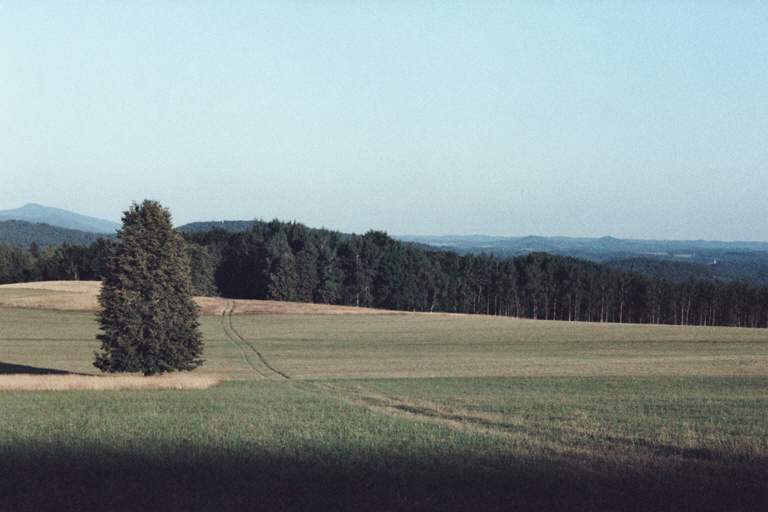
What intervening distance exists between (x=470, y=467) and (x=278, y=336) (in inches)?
1737

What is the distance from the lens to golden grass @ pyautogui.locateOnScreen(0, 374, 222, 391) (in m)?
23.4

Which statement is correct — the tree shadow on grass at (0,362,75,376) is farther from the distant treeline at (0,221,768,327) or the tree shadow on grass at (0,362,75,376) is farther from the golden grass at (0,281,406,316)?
the distant treeline at (0,221,768,327)

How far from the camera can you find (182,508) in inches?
297

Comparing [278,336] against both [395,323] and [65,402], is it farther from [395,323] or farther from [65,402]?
[65,402]

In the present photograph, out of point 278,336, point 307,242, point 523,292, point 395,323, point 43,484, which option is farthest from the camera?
point 523,292

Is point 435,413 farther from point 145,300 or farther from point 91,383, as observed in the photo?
point 145,300

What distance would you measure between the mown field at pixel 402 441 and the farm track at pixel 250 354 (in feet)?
1.62

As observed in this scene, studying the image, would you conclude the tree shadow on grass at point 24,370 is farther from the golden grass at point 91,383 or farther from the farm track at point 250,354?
the farm track at point 250,354

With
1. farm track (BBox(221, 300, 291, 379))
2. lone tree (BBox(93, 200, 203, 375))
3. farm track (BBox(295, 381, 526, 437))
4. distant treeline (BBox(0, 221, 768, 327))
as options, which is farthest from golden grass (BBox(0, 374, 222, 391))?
distant treeline (BBox(0, 221, 768, 327))

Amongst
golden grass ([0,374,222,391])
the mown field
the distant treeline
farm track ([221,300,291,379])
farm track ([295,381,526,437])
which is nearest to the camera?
the mown field

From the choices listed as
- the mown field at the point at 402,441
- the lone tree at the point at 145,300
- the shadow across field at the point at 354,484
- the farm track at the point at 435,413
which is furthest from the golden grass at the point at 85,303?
→ the shadow across field at the point at 354,484

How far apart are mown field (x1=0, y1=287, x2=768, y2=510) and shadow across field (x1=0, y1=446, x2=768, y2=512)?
4cm

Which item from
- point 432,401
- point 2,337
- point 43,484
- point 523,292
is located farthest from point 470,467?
point 523,292

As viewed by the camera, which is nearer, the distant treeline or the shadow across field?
the shadow across field
